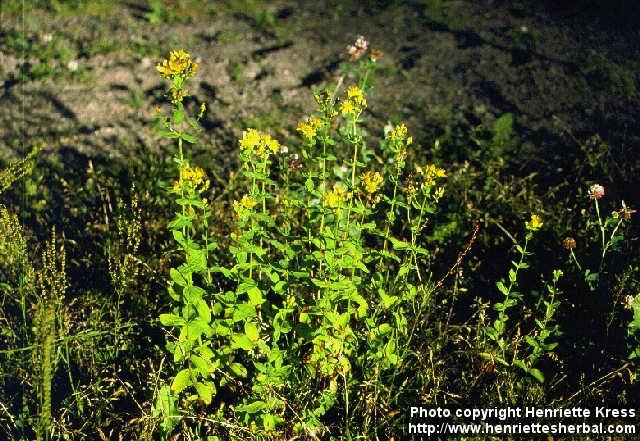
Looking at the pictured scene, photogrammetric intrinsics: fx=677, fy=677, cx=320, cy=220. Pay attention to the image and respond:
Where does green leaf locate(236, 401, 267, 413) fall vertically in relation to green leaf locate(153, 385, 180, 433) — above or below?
above

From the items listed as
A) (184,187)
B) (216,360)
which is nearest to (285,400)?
(216,360)

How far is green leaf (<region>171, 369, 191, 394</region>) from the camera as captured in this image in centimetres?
251

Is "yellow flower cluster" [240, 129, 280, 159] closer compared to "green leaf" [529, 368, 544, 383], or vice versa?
"yellow flower cluster" [240, 129, 280, 159]

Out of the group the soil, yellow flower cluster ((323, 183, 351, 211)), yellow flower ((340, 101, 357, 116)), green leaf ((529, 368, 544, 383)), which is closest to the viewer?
yellow flower cluster ((323, 183, 351, 211))

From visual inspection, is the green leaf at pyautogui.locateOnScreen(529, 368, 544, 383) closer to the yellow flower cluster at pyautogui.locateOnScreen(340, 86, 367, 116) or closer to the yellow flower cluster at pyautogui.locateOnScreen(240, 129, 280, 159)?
the yellow flower cluster at pyautogui.locateOnScreen(340, 86, 367, 116)

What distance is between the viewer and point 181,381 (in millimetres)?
2523

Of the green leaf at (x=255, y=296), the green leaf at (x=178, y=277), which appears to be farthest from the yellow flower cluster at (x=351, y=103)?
the green leaf at (x=178, y=277)

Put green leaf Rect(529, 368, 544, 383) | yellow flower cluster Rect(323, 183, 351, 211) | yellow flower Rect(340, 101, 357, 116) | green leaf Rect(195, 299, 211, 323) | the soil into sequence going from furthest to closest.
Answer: the soil
green leaf Rect(529, 368, 544, 383)
yellow flower Rect(340, 101, 357, 116)
green leaf Rect(195, 299, 211, 323)
yellow flower cluster Rect(323, 183, 351, 211)

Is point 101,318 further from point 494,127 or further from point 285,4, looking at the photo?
point 285,4

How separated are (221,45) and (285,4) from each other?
113cm

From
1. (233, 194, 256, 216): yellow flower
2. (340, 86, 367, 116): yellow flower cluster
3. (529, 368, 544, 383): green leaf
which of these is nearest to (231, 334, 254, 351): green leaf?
(233, 194, 256, 216): yellow flower

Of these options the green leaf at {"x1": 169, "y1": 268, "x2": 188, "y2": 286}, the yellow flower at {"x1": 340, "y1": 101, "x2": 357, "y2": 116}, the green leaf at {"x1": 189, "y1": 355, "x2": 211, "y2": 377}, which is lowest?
the green leaf at {"x1": 189, "y1": 355, "x2": 211, "y2": 377}

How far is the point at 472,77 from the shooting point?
523cm

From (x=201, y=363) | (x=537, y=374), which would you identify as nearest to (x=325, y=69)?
(x=537, y=374)
